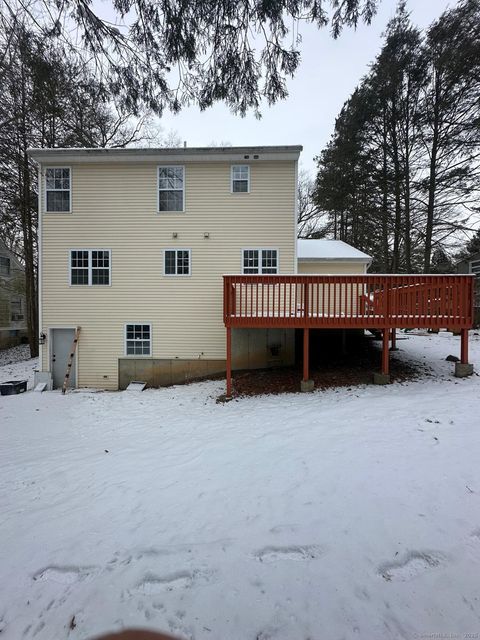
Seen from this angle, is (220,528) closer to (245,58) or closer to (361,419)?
(361,419)

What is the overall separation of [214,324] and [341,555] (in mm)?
7596

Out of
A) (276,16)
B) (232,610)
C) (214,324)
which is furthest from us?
(214,324)

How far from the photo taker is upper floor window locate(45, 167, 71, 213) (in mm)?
9758

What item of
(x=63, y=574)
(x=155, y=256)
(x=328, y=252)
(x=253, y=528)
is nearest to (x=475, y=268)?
(x=328, y=252)

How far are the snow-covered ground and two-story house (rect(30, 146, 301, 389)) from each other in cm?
433

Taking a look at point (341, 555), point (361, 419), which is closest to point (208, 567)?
point (341, 555)

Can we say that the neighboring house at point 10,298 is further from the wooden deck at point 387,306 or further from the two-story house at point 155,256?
the wooden deck at point 387,306

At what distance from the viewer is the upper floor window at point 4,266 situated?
842 inches

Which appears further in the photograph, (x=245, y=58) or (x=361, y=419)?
(x=361, y=419)

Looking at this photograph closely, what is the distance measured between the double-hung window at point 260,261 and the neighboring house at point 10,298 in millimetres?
20001

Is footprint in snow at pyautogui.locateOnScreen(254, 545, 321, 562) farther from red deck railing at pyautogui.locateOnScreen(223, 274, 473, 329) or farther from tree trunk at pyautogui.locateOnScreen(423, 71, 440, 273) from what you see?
tree trunk at pyautogui.locateOnScreen(423, 71, 440, 273)

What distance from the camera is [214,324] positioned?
963 centimetres

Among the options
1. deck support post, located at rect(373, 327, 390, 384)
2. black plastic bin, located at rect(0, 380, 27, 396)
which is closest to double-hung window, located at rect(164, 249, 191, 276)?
black plastic bin, located at rect(0, 380, 27, 396)

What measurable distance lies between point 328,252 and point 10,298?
73.5 ft
